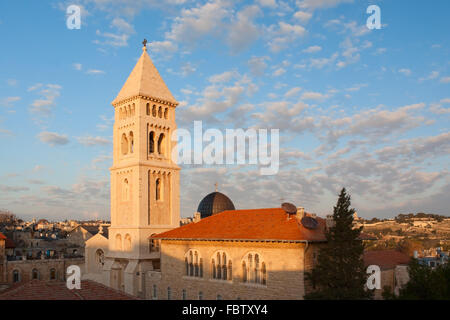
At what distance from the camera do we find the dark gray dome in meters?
54.3

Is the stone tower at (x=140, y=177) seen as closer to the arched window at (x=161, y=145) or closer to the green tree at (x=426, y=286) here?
Result: the arched window at (x=161, y=145)

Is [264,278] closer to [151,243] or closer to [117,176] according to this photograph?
[151,243]

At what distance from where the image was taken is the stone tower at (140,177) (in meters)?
44.8

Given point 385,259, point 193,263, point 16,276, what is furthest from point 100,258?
point 385,259

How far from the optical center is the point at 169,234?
135 feet

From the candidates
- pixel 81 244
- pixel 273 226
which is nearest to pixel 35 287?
pixel 273 226

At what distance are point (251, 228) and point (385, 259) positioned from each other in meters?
17.7

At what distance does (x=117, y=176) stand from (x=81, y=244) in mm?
43969

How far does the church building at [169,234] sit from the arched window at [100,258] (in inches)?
6.2

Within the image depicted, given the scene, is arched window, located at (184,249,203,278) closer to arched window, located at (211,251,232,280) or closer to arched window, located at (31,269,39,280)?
arched window, located at (211,251,232,280)

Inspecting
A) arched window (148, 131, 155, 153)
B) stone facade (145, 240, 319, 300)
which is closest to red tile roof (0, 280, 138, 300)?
stone facade (145, 240, 319, 300)

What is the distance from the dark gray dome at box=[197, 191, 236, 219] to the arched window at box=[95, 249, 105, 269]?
45.9 feet

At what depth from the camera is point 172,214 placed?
4828 centimetres

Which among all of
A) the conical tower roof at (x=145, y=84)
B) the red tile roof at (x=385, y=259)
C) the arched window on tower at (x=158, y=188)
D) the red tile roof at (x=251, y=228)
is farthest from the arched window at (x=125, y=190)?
the red tile roof at (x=385, y=259)
